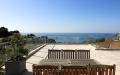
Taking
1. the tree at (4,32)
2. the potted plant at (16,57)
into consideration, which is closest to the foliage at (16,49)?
the potted plant at (16,57)

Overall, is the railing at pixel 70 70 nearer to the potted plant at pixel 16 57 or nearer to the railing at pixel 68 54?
the potted plant at pixel 16 57

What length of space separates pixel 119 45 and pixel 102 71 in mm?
13299

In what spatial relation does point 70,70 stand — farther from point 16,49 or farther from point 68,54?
point 68,54

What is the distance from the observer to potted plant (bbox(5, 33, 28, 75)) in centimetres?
762

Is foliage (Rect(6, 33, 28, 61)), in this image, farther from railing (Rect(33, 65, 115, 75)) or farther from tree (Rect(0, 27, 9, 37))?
tree (Rect(0, 27, 9, 37))

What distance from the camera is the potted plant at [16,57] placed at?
7617 mm

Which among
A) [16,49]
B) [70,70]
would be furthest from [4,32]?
[70,70]

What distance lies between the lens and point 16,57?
7.91 meters

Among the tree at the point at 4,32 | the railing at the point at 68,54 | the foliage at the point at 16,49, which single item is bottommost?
the tree at the point at 4,32

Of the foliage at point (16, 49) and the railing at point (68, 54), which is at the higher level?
the foliage at point (16, 49)

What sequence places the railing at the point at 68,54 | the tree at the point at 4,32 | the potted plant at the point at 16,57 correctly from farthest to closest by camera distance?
the tree at the point at 4,32, the railing at the point at 68,54, the potted plant at the point at 16,57

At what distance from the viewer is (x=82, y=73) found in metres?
5.78

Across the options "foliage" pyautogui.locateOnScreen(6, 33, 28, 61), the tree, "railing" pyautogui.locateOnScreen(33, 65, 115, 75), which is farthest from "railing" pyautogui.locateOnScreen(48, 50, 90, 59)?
the tree

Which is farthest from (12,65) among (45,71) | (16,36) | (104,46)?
(104,46)
